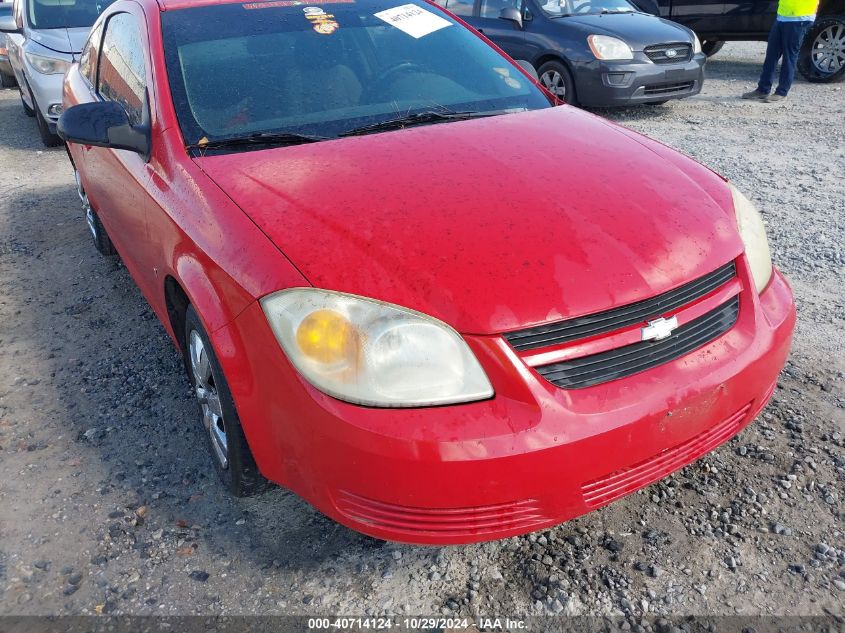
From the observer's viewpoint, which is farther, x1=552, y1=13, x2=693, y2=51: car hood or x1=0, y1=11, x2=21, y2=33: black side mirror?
x1=552, y1=13, x2=693, y2=51: car hood

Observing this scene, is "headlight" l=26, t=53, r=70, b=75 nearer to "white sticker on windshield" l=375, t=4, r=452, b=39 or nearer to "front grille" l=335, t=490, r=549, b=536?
"white sticker on windshield" l=375, t=4, r=452, b=39

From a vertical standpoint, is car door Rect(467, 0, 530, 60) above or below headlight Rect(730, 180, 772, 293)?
below

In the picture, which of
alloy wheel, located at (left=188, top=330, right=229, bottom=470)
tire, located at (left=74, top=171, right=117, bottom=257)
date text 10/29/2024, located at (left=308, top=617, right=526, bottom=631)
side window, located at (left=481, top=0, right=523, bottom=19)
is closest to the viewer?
date text 10/29/2024, located at (left=308, top=617, right=526, bottom=631)

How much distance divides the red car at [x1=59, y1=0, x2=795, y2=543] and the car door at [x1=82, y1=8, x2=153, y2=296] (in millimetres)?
36

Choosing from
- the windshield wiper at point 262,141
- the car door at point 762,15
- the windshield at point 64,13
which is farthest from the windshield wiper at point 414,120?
the car door at point 762,15

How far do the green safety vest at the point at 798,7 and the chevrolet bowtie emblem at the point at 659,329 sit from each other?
7.69m

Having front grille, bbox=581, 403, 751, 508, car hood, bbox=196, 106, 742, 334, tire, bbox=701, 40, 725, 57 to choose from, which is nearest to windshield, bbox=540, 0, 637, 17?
tire, bbox=701, 40, 725, 57

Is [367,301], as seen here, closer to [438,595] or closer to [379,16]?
[438,595]

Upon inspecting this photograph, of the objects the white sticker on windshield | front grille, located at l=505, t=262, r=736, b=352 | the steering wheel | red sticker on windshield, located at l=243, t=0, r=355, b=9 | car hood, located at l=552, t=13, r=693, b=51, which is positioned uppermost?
red sticker on windshield, located at l=243, t=0, r=355, b=9

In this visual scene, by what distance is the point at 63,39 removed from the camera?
6801mm

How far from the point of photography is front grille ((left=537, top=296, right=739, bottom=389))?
1738 mm

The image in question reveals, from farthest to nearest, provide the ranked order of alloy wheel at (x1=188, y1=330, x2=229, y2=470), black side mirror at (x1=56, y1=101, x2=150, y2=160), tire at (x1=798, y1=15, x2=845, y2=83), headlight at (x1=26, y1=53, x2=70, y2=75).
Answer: tire at (x1=798, y1=15, x2=845, y2=83) < headlight at (x1=26, y1=53, x2=70, y2=75) < black side mirror at (x1=56, y1=101, x2=150, y2=160) < alloy wheel at (x1=188, y1=330, x2=229, y2=470)

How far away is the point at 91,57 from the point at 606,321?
3.39 metres

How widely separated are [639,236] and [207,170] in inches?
52.6
